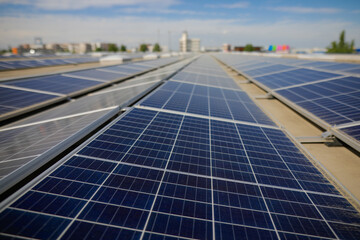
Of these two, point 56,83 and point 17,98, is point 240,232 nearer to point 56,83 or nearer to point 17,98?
point 17,98

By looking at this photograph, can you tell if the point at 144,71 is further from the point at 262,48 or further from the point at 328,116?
the point at 262,48

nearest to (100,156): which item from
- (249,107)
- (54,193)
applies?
(54,193)

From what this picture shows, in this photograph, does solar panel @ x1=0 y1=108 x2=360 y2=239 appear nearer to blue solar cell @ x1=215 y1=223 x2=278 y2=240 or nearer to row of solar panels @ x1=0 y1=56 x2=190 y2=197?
Result: blue solar cell @ x1=215 y1=223 x2=278 y2=240

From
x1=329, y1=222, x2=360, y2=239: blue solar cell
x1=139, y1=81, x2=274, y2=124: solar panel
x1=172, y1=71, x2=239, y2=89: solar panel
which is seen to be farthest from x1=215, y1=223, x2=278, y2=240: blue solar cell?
x1=172, y1=71, x2=239, y2=89: solar panel

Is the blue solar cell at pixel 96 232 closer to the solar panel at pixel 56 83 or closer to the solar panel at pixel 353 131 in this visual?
the solar panel at pixel 353 131

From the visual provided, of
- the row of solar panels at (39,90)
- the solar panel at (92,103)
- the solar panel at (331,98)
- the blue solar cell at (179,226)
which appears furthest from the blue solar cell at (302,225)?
the row of solar panels at (39,90)

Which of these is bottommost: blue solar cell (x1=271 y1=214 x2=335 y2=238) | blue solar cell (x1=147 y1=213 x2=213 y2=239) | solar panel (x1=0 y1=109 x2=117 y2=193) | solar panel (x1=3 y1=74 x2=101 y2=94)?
blue solar cell (x1=271 y1=214 x2=335 y2=238)
